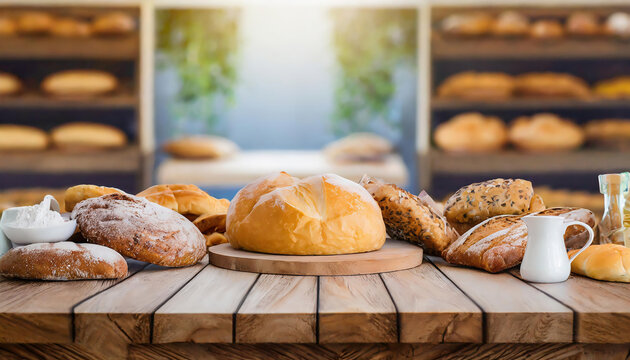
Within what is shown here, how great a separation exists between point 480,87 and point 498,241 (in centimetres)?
263

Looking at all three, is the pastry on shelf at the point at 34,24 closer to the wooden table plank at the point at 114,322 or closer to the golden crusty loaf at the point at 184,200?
the golden crusty loaf at the point at 184,200

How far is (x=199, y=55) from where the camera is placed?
157 inches

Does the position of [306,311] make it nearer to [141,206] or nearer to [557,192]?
[141,206]

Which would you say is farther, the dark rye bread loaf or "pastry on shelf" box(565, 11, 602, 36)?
"pastry on shelf" box(565, 11, 602, 36)

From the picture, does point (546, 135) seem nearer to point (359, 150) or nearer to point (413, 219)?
point (359, 150)

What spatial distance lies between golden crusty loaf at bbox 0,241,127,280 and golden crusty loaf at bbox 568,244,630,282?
85 cm

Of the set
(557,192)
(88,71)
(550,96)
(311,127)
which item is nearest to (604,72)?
(550,96)

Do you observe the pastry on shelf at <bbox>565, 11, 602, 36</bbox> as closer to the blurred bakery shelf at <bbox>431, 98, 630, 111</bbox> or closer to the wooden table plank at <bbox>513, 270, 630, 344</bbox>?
the blurred bakery shelf at <bbox>431, 98, 630, 111</bbox>

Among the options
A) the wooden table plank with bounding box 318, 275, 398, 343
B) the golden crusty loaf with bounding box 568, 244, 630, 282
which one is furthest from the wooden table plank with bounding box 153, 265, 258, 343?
the golden crusty loaf with bounding box 568, 244, 630, 282

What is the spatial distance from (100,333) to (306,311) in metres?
0.30

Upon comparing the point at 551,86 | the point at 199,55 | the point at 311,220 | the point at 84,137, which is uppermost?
the point at 199,55

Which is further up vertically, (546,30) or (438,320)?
(546,30)

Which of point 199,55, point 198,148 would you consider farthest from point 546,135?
point 199,55

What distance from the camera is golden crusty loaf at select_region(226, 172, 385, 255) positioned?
4.00 ft
